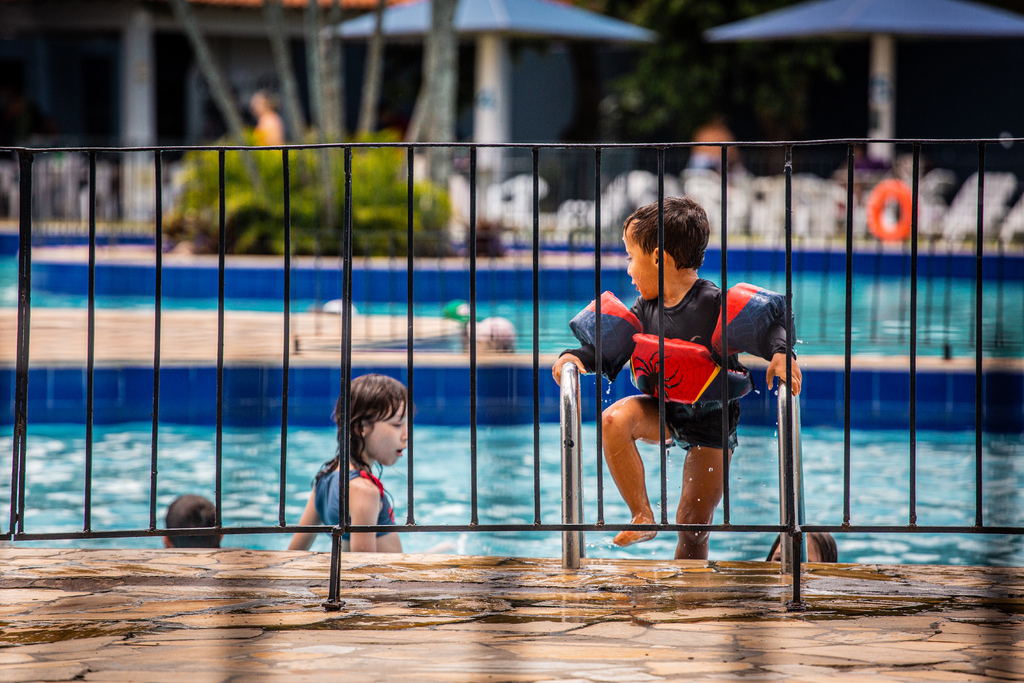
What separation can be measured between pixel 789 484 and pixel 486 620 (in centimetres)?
84

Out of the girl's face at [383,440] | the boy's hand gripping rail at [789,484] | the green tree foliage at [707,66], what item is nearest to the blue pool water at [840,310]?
the girl's face at [383,440]

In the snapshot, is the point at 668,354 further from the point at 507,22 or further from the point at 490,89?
the point at 490,89

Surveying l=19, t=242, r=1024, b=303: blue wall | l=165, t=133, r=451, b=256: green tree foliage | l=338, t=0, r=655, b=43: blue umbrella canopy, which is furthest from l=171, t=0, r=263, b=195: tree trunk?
l=338, t=0, r=655, b=43: blue umbrella canopy

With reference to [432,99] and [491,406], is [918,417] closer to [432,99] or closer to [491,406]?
[491,406]

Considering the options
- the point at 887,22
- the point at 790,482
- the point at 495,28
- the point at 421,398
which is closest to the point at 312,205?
the point at 495,28

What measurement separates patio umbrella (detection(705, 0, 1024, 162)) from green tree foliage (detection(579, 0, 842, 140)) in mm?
2680

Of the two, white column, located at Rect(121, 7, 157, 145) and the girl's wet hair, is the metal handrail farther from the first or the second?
white column, located at Rect(121, 7, 157, 145)

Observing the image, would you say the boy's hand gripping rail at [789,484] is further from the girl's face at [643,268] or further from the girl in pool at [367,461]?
the girl in pool at [367,461]

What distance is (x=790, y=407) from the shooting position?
9.80 feet

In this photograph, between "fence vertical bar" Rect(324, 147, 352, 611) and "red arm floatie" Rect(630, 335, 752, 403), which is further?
"red arm floatie" Rect(630, 335, 752, 403)

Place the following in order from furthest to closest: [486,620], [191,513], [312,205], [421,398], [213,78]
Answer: [312,205] → [213,78] → [421,398] → [191,513] → [486,620]

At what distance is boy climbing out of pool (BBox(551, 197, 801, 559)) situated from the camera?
3.25 m

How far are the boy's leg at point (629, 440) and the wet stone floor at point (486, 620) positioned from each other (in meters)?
0.19

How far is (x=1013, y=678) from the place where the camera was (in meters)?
2.29
